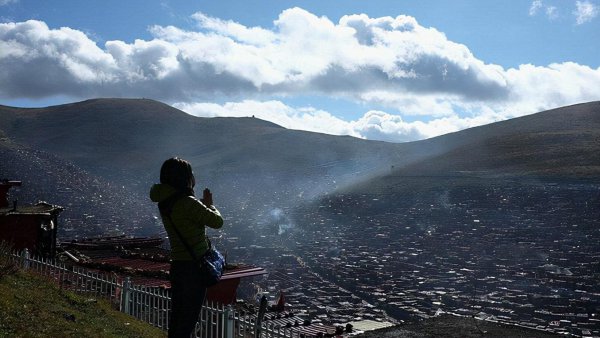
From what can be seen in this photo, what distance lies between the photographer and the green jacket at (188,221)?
198 inches

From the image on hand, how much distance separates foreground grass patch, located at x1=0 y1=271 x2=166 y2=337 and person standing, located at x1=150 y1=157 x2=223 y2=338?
2950 mm

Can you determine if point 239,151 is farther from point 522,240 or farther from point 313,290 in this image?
point 313,290

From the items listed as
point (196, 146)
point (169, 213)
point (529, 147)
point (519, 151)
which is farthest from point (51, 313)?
point (196, 146)

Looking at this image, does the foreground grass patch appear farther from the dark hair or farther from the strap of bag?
the dark hair

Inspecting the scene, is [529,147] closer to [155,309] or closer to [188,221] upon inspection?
[155,309]

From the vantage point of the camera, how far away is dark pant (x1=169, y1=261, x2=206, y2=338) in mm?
5184

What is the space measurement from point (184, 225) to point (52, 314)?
4.77 meters

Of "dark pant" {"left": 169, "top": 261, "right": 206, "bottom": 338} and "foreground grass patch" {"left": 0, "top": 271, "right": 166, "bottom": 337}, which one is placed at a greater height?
"dark pant" {"left": 169, "top": 261, "right": 206, "bottom": 338}

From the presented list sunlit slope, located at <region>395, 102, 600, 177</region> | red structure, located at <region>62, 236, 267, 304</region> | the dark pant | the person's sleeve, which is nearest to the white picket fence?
red structure, located at <region>62, 236, 267, 304</region>

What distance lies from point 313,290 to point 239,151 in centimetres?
11491

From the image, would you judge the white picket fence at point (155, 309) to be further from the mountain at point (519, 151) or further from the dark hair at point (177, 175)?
the mountain at point (519, 151)

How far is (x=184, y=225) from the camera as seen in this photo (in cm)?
512

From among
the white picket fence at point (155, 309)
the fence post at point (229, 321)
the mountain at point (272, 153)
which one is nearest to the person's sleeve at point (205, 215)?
the white picket fence at point (155, 309)

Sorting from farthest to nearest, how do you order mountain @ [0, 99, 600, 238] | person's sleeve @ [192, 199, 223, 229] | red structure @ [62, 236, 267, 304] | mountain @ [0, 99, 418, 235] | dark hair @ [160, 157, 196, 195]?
mountain @ [0, 99, 418, 235] < mountain @ [0, 99, 600, 238] < red structure @ [62, 236, 267, 304] < dark hair @ [160, 157, 196, 195] < person's sleeve @ [192, 199, 223, 229]
